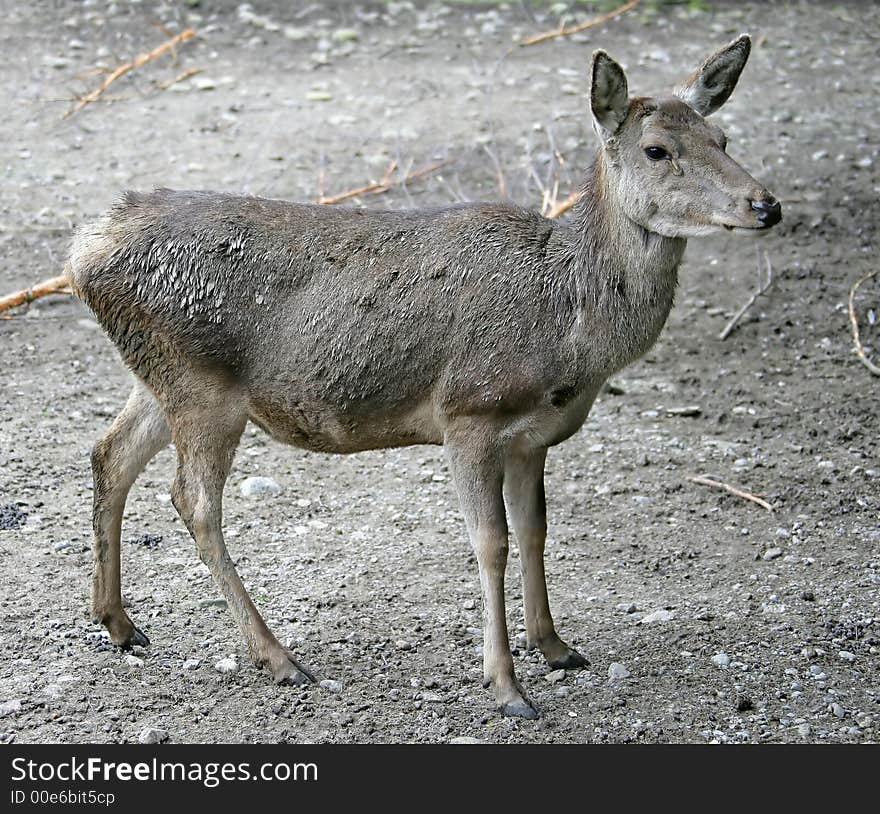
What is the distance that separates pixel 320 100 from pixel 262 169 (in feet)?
5.22

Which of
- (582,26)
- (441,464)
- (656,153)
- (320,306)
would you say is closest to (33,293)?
(441,464)

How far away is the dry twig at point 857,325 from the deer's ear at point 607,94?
12.6ft

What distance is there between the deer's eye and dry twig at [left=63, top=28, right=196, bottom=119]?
7007 millimetres

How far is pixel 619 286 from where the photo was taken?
5414mm

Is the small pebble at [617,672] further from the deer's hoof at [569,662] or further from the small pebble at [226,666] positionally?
the small pebble at [226,666]

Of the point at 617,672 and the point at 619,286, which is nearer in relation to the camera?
the point at 619,286

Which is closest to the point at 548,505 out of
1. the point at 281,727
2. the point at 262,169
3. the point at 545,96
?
the point at 281,727

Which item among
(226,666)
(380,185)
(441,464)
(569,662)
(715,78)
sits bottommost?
(441,464)

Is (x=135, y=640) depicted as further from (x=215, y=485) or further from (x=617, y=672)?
(x=617, y=672)

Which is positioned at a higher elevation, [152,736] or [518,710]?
[152,736]

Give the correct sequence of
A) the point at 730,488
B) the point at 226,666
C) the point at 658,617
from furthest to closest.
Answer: the point at 730,488 → the point at 658,617 → the point at 226,666

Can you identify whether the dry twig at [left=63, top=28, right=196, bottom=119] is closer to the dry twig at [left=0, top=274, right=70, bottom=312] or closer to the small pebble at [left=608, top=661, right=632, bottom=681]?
the dry twig at [left=0, top=274, right=70, bottom=312]

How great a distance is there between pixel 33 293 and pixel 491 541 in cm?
463

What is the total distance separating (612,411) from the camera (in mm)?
8281
